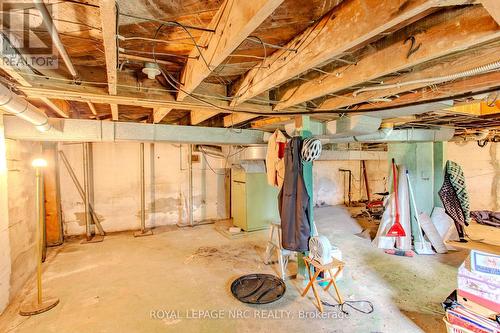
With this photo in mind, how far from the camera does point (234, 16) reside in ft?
3.34

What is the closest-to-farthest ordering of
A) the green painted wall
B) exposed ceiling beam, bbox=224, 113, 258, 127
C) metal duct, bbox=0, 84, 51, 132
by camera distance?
metal duct, bbox=0, 84, 51, 132, exposed ceiling beam, bbox=224, 113, 258, 127, the green painted wall

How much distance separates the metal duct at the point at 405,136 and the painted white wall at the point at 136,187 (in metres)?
3.26

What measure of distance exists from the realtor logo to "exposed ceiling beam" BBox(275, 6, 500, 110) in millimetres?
1619

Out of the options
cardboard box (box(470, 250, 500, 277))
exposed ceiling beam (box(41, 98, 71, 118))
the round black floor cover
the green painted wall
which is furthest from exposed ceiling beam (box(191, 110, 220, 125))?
the green painted wall

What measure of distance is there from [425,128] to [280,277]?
3.40 metres

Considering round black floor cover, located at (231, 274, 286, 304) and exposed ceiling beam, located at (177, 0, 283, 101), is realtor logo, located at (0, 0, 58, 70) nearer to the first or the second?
exposed ceiling beam, located at (177, 0, 283, 101)

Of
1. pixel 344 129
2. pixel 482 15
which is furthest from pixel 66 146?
pixel 482 15

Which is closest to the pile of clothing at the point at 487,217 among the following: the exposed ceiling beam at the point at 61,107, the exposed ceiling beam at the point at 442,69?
the exposed ceiling beam at the point at 442,69

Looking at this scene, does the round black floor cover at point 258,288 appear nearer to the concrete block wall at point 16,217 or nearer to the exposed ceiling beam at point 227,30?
the exposed ceiling beam at point 227,30

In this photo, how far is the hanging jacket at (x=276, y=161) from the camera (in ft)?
9.10

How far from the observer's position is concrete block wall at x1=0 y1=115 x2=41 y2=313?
8.16 feet

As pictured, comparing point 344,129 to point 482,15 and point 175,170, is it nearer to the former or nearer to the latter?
point 482,15

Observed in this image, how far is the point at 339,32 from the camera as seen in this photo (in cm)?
112

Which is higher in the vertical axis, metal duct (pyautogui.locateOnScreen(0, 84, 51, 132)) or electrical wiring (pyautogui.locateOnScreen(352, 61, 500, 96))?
electrical wiring (pyautogui.locateOnScreen(352, 61, 500, 96))
